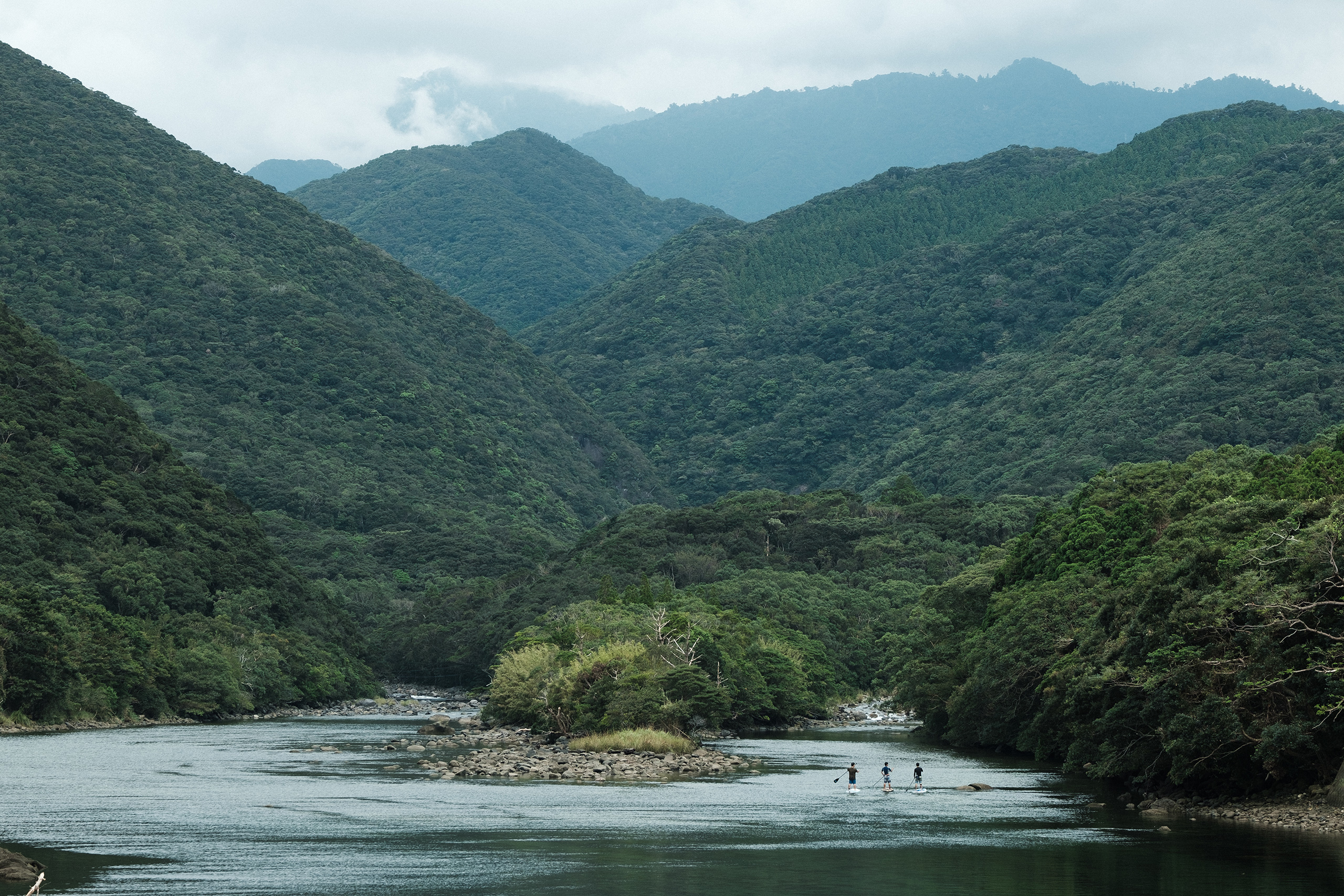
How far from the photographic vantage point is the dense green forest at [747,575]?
13675cm

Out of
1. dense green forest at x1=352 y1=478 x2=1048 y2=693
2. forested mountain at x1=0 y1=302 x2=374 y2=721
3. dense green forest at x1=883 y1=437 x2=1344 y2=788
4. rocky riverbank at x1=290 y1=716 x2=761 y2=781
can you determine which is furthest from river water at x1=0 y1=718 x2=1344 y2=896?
dense green forest at x1=352 y1=478 x2=1048 y2=693

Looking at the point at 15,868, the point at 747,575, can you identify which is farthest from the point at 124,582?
the point at 15,868

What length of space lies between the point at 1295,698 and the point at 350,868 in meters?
28.1

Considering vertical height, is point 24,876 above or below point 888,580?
below

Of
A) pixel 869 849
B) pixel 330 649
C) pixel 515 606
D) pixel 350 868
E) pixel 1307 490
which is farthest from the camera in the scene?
pixel 515 606

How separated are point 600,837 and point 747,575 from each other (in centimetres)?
11004

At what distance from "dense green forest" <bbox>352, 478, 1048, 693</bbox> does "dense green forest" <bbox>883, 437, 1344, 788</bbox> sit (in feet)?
134

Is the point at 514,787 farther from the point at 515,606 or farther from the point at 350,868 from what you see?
the point at 515,606

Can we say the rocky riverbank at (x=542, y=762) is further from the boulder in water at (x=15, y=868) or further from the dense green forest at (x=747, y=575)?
the dense green forest at (x=747, y=575)

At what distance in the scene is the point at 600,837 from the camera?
45.3 meters

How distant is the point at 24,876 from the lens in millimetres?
35094

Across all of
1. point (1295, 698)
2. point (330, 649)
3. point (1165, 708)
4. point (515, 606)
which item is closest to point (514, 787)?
point (1165, 708)

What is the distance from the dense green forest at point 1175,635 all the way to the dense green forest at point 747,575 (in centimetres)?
4090

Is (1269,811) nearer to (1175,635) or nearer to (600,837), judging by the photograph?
(1175,635)
